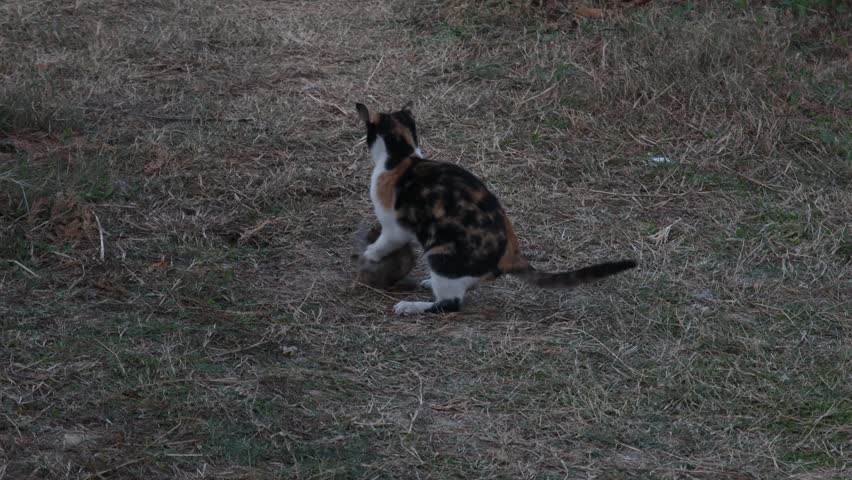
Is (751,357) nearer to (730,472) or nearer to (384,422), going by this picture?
(730,472)

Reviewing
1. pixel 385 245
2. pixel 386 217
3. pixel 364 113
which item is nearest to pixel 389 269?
pixel 385 245

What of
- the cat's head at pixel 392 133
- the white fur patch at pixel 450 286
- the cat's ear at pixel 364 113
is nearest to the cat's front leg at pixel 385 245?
the white fur patch at pixel 450 286

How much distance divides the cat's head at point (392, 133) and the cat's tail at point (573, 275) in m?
0.92

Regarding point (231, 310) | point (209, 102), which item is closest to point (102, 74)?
point (209, 102)

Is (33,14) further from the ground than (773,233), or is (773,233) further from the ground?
(33,14)

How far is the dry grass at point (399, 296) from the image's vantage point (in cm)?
452

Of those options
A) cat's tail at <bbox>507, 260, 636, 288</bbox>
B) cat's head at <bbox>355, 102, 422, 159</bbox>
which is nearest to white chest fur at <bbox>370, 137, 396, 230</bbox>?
cat's head at <bbox>355, 102, 422, 159</bbox>

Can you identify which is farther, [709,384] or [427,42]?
[427,42]

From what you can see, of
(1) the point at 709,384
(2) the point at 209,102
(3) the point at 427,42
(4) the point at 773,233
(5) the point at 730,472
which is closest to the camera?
(5) the point at 730,472

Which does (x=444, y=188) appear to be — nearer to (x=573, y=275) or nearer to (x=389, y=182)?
(x=389, y=182)

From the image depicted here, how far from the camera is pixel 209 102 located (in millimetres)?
7883

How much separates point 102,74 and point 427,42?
8.51ft

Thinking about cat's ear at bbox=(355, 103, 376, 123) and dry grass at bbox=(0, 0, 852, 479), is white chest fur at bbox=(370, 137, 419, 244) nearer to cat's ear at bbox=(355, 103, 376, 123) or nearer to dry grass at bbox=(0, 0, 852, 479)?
cat's ear at bbox=(355, 103, 376, 123)

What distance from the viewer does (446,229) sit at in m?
5.46
